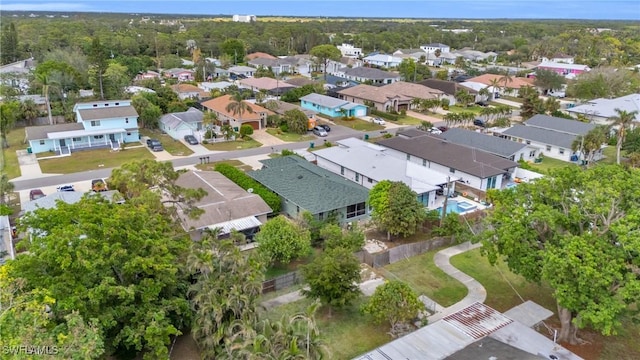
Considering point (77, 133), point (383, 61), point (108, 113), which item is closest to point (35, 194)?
point (77, 133)

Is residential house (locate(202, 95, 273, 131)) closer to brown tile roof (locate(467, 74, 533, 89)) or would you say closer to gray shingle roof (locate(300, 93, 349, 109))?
gray shingle roof (locate(300, 93, 349, 109))

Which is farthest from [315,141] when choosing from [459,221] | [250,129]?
[459,221]

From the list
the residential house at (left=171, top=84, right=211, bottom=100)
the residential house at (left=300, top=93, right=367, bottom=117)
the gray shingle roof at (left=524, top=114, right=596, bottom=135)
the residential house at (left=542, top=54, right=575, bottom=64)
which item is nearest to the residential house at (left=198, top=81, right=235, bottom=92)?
the residential house at (left=171, top=84, right=211, bottom=100)

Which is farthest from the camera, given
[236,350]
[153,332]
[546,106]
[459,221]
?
[546,106]

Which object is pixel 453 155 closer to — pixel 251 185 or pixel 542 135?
pixel 542 135

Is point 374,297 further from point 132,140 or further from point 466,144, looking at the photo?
point 132,140
